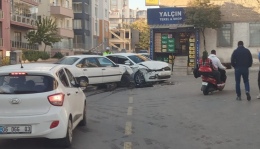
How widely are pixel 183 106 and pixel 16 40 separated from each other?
40372 millimetres

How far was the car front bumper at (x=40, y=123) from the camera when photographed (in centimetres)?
686

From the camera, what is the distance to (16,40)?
49562 millimetres

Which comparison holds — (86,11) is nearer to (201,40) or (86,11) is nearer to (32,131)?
(201,40)

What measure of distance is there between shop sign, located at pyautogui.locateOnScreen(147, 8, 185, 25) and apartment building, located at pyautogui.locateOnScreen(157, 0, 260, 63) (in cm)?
239

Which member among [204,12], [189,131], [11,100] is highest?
[204,12]

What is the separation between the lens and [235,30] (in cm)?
3117

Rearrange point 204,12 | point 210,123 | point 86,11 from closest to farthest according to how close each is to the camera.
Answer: point 210,123 → point 204,12 → point 86,11

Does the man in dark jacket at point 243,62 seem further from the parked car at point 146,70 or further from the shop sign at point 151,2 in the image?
the shop sign at point 151,2

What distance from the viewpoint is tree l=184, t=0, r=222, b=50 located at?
29703 mm

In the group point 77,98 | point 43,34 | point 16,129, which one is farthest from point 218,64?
point 43,34

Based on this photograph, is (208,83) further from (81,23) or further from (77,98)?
(81,23)

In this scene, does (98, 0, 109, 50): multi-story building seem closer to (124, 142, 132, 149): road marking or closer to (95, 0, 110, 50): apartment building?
(95, 0, 110, 50): apartment building

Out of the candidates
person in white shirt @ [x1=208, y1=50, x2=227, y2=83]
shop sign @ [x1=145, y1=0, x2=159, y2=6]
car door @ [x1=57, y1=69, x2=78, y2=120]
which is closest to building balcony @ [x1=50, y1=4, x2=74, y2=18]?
shop sign @ [x1=145, y1=0, x2=159, y2=6]

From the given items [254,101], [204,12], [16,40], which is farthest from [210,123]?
[16,40]
